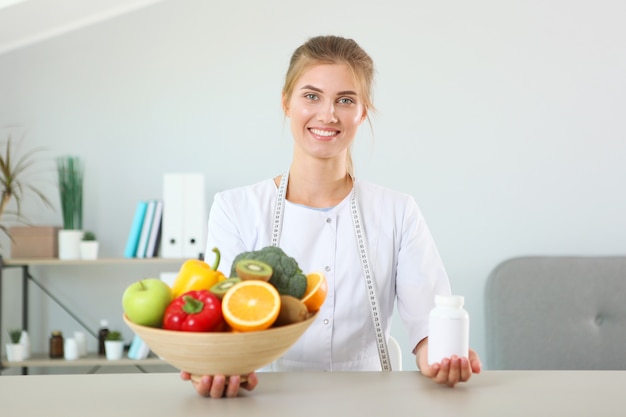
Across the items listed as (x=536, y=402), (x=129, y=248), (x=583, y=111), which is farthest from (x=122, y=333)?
(x=536, y=402)

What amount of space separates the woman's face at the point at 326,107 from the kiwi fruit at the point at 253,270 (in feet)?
2.27

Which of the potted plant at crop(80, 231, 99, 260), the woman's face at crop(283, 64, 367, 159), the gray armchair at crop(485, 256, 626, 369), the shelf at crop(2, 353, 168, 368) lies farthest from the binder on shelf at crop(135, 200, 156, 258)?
the woman's face at crop(283, 64, 367, 159)

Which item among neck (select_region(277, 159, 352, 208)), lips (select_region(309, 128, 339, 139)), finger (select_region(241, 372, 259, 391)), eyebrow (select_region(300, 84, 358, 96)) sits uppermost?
eyebrow (select_region(300, 84, 358, 96))

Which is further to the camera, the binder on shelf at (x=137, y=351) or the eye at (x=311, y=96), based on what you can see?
the binder on shelf at (x=137, y=351)

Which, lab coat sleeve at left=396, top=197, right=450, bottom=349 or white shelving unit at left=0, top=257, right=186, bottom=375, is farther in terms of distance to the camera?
white shelving unit at left=0, top=257, right=186, bottom=375

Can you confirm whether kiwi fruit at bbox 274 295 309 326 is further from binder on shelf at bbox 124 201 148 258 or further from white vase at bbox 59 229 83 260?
white vase at bbox 59 229 83 260

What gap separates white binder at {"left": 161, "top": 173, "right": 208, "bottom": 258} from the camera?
361cm

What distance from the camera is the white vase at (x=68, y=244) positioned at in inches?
145

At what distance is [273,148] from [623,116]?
168 cm

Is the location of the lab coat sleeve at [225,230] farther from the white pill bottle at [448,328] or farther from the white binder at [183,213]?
the white binder at [183,213]

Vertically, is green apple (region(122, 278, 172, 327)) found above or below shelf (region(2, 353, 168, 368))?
above

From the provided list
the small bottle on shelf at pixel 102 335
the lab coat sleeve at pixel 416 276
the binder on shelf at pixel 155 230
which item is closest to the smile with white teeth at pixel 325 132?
the lab coat sleeve at pixel 416 276

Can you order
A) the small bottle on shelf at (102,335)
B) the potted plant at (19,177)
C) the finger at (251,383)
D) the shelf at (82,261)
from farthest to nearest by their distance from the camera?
the potted plant at (19,177) < the small bottle on shelf at (102,335) < the shelf at (82,261) < the finger at (251,383)

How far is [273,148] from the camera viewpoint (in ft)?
12.7
